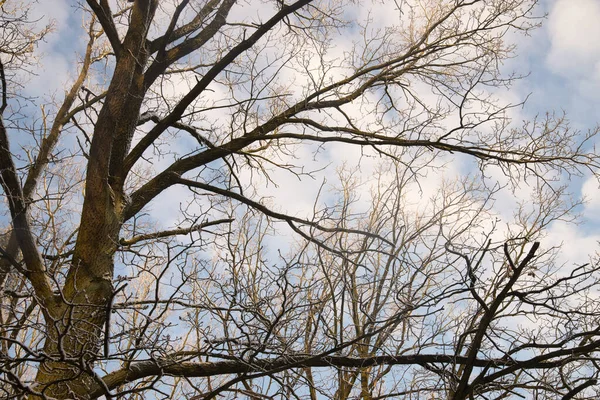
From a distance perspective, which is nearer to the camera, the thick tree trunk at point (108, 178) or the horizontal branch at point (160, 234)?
the thick tree trunk at point (108, 178)

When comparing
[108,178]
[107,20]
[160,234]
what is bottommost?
[160,234]

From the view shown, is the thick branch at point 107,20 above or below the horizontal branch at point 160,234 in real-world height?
above

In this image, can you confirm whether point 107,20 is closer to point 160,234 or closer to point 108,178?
point 108,178

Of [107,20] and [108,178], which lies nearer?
[108,178]

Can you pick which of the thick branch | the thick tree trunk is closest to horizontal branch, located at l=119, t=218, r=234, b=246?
the thick tree trunk

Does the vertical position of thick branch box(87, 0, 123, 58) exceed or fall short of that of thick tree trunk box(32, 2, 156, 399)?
it exceeds it

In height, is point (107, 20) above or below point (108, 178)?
above

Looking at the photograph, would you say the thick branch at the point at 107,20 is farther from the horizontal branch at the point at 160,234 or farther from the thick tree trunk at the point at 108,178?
the horizontal branch at the point at 160,234

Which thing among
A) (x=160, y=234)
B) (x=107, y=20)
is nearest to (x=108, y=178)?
(x=160, y=234)

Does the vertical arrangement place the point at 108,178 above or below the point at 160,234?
above

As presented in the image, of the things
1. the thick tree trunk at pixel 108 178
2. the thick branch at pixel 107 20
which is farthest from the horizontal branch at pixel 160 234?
the thick branch at pixel 107 20

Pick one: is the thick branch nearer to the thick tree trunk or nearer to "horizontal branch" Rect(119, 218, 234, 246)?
the thick tree trunk

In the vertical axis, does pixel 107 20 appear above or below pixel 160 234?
above

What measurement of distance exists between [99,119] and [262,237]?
4937 millimetres
